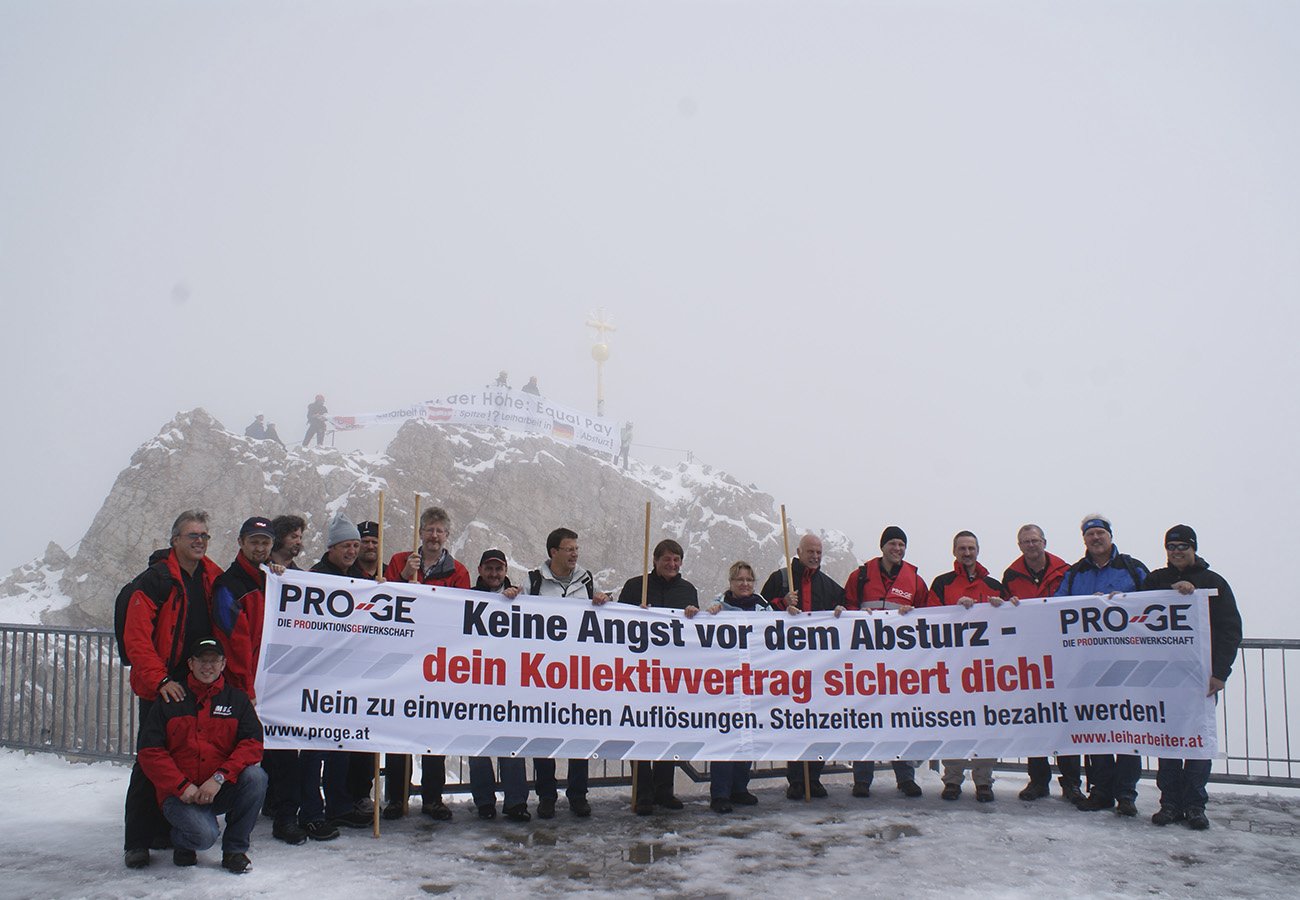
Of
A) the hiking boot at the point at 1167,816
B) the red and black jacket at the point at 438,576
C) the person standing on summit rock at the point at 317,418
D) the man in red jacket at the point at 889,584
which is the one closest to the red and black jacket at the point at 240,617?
the red and black jacket at the point at 438,576

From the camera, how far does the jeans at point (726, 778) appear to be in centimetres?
725

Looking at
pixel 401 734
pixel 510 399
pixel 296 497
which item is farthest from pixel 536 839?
pixel 296 497

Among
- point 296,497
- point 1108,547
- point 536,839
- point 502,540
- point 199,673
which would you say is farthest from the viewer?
point 502,540

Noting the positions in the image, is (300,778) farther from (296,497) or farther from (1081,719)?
(296,497)

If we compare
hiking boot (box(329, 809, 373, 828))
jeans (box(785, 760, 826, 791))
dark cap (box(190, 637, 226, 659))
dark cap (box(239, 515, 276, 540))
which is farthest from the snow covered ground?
dark cap (box(239, 515, 276, 540))

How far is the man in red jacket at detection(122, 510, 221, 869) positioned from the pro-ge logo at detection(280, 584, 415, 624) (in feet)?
1.82

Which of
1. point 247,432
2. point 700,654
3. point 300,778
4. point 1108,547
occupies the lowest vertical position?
point 300,778

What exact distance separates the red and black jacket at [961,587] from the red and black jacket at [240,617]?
18.6 feet

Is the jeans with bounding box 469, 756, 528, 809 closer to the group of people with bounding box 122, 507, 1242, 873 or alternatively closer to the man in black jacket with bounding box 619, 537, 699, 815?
the group of people with bounding box 122, 507, 1242, 873

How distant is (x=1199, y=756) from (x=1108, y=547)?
1743 millimetres

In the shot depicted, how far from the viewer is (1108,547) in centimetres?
771

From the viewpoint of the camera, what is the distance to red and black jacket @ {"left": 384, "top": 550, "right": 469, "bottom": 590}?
7344mm

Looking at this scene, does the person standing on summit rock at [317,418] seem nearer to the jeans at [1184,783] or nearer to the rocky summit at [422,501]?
the rocky summit at [422,501]

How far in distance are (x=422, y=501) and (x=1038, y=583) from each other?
62.8 meters
